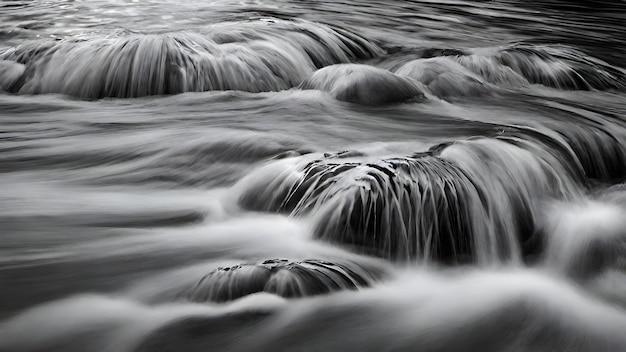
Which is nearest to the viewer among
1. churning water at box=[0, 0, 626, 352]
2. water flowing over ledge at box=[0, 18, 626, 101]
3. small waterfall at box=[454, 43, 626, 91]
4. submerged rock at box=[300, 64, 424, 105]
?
churning water at box=[0, 0, 626, 352]

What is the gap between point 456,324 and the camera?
2.21 metres

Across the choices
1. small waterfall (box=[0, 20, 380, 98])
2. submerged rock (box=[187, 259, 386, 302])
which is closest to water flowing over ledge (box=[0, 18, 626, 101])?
small waterfall (box=[0, 20, 380, 98])

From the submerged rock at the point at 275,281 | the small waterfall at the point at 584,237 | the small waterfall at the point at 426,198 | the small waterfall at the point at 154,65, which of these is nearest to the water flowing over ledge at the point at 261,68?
the small waterfall at the point at 154,65

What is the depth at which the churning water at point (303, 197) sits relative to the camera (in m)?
2.14

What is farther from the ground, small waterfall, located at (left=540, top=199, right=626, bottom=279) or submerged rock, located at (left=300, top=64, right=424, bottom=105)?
submerged rock, located at (left=300, top=64, right=424, bottom=105)

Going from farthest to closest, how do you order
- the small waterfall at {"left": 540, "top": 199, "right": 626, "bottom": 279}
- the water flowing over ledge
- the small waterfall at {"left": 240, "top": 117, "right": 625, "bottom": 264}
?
the water flowing over ledge, the small waterfall at {"left": 540, "top": 199, "right": 626, "bottom": 279}, the small waterfall at {"left": 240, "top": 117, "right": 625, "bottom": 264}

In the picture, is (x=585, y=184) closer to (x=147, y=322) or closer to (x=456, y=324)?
(x=456, y=324)

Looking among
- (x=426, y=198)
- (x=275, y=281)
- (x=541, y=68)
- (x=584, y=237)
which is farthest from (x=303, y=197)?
(x=541, y=68)

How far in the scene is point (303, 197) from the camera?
2.74 metres

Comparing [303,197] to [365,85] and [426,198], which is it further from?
[365,85]

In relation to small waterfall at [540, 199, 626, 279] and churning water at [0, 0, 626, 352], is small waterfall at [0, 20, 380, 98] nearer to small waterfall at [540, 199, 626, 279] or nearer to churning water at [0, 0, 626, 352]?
churning water at [0, 0, 626, 352]

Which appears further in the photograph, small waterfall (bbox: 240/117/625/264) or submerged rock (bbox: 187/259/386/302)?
small waterfall (bbox: 240/117/625/264)

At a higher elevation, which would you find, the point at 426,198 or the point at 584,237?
the point at 426,198

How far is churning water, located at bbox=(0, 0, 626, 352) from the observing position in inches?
84.3
